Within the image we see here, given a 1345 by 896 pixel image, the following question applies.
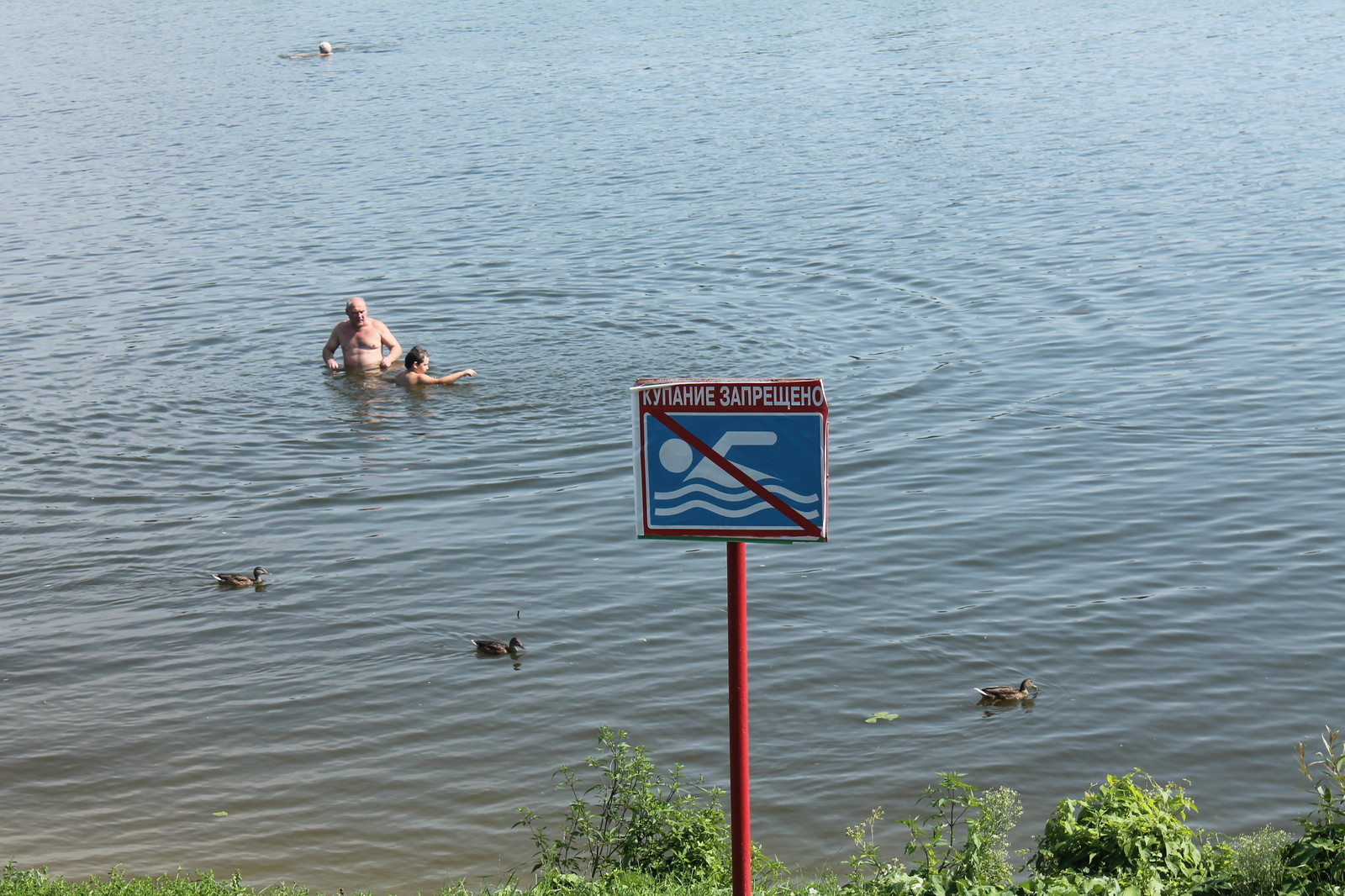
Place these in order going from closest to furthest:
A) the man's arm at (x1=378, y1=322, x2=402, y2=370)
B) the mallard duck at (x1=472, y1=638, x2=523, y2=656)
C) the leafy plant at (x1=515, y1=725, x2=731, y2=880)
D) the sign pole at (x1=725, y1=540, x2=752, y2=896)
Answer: the sign pole at (x1=725, y1=540, x2=752, y2=896) → the leafy plant at (x1=515, y1=725, x2=731, y2=880) → the mallard duck at (x1=472, y1=638, x2=523, y2=656) → the man's arm at (x1=378, y1=322, x2=402, y2=370)

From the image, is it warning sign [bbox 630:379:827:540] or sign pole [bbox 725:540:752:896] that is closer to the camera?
warning sign [bbox 630:379:827:540]

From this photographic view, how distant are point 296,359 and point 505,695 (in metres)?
9.57

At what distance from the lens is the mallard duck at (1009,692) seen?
28.2ft

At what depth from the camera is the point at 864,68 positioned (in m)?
40.8

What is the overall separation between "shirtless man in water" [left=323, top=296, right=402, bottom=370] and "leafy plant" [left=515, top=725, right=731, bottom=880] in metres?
10.6

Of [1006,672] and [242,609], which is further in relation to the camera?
[242,609]

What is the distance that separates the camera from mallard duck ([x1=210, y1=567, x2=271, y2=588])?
1080cm

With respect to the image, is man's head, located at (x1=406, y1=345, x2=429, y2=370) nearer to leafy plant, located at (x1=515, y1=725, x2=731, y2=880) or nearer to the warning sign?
leafy plant, located at (x1=515, y1=725, x2=731, y2=880)

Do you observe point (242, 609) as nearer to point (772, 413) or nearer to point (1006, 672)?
point (1006, 672)

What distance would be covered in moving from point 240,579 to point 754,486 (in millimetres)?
7377

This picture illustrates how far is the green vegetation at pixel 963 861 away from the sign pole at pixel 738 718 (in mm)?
1142

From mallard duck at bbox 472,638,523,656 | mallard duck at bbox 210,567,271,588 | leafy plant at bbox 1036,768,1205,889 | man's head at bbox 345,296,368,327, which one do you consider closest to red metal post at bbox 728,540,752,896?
leafy plant at bbox 1036,768,1205,889

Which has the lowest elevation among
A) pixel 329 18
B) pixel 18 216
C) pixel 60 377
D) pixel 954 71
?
pixel 60 377

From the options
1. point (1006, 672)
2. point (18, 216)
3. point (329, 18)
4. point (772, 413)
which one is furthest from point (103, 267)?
point (329, 18)
